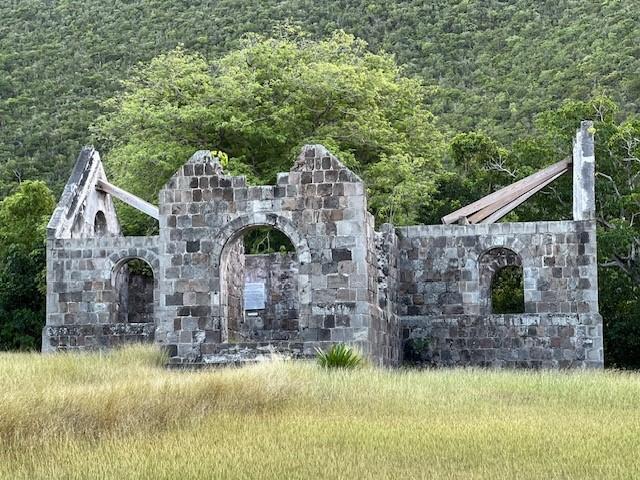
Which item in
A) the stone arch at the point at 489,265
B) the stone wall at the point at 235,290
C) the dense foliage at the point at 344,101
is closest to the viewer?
the stone wall at the point at 235,290

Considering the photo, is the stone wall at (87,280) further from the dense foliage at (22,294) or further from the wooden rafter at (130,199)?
the dense foliage at (22,294)

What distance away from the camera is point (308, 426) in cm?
1264

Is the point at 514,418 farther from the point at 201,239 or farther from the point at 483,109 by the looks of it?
the point at 483,109

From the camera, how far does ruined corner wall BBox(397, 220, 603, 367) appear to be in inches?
922

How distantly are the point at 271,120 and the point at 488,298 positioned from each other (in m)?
11.8

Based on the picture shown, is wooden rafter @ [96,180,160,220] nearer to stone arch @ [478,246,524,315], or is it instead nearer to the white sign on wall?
the white sign on wall

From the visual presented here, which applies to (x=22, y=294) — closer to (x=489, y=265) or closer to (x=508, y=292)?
(x=508, y=292)

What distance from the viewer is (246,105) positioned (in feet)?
113

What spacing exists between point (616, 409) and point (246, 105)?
859 inches

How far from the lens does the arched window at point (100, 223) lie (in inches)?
1127

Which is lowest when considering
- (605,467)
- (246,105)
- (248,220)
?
(605,467)

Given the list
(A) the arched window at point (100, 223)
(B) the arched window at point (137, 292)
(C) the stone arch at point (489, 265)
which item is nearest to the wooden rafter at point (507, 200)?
(C) the stone arch at point (489, 265)

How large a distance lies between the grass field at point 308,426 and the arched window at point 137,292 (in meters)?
10.0

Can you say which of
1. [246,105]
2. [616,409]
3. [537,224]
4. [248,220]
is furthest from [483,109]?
[616,409]
